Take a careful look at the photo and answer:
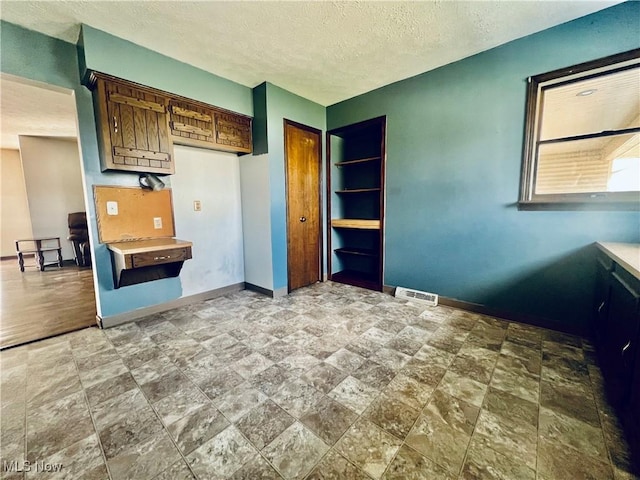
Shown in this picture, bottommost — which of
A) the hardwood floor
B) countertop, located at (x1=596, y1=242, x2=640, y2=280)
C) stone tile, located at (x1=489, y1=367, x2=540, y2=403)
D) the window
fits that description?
stone tile, located at (x1=489, y1=367, x2=540, y2=403)

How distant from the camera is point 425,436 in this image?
1344 millimetres

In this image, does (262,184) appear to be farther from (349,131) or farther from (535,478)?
(535,478)

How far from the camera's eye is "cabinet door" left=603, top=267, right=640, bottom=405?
1332 mm

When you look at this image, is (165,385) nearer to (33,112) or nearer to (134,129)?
(134,129)

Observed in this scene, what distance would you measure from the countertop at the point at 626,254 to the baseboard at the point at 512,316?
32.7 inches

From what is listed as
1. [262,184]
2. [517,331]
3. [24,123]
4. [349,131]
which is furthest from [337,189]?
[24,123]

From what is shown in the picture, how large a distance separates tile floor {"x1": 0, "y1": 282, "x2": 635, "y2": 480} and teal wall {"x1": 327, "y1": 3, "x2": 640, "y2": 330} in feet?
1.67

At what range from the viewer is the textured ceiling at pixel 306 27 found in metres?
1.98

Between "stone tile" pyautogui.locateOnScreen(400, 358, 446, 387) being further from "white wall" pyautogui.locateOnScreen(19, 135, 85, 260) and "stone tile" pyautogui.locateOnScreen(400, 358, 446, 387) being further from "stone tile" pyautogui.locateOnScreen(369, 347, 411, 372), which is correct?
"white wall" pyautogui.locateOnScreen(19, 135, 85, 260)

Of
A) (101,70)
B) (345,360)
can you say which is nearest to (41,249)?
(101,70)

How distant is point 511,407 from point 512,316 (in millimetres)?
1425

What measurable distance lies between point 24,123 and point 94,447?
5904 millimetres

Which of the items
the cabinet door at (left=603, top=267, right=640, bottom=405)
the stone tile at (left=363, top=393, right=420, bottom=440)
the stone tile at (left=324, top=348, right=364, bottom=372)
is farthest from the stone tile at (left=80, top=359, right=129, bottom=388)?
the cabinet door at (left=603, top=267, right=640, bottom=405)

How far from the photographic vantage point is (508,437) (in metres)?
1.33
